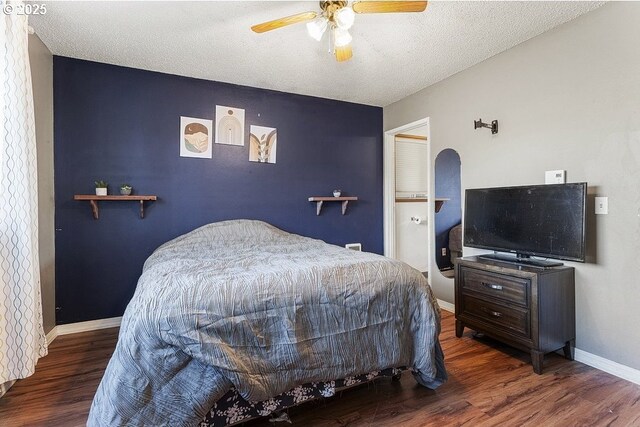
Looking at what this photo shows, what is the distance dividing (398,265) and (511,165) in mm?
1615

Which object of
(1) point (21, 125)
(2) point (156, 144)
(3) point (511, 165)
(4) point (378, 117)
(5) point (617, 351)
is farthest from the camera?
(4) point (378, 117)

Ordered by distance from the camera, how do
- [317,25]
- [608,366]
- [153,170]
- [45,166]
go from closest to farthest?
[317,25]
[608,366]
[45,166]
[153,170]

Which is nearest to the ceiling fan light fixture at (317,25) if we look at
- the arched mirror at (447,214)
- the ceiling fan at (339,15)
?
the ceiling fan at (339,15)

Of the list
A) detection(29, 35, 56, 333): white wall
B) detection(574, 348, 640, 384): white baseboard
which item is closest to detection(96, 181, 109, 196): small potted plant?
detection(29, 35, 56, 333): white wall

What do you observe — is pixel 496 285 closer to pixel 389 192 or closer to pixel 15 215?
pixel 389 192

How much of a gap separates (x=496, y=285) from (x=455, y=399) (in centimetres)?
93

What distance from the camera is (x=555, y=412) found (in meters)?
1.73

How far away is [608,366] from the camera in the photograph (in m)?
2.14

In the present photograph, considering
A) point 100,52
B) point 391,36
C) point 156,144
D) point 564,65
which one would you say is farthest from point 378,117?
point 100,52

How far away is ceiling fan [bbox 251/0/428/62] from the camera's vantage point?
1.76m

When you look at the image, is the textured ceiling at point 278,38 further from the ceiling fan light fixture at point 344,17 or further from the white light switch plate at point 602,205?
the white light switch plate at point 602,205

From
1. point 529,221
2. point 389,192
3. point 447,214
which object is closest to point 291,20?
point 529,221

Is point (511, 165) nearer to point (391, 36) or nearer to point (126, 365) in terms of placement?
point (391, 36)

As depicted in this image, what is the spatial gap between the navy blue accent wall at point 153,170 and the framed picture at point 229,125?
6 centimetres
